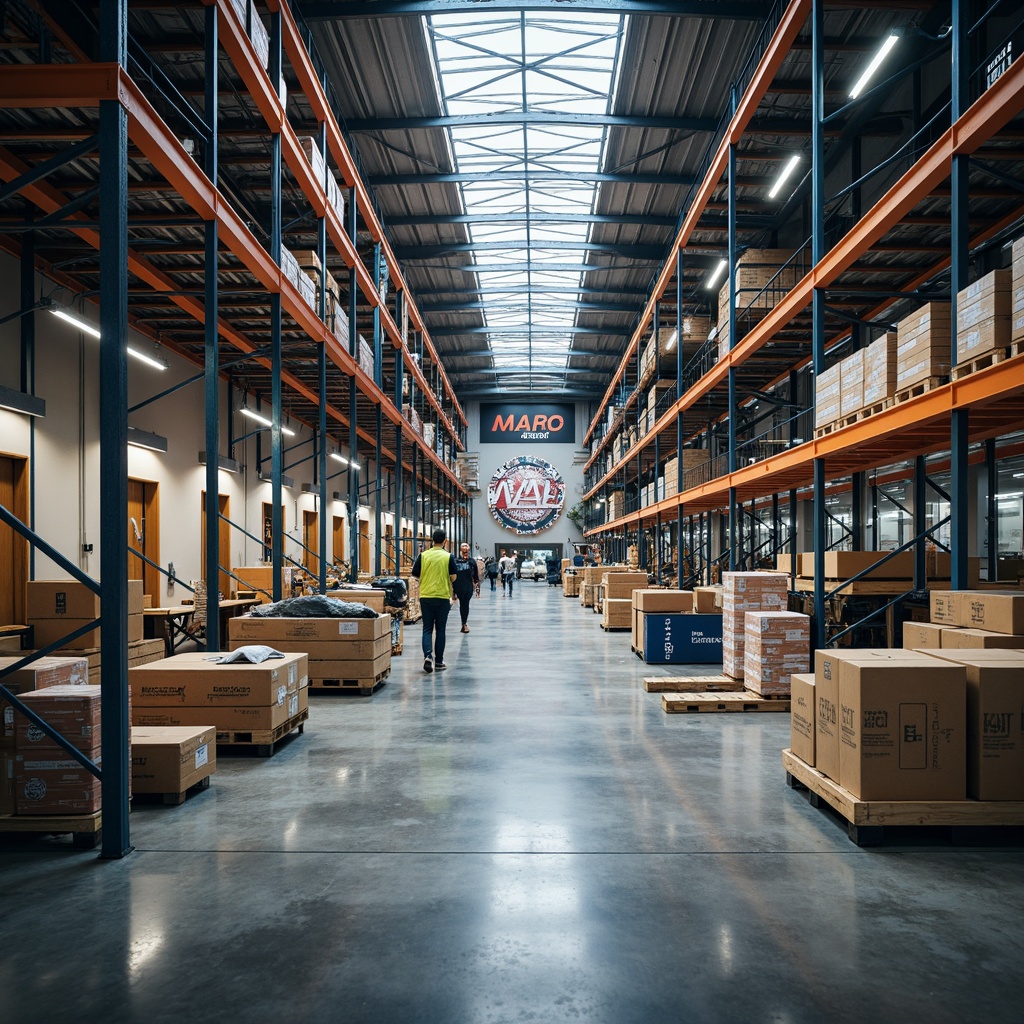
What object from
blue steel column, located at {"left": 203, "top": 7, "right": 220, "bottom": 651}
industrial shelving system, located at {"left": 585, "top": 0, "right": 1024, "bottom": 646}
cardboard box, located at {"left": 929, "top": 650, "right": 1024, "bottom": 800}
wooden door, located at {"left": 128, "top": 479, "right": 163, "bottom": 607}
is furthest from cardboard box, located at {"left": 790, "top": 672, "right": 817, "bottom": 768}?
wooden door, located at {"left": 128, "top": 479, "right": 163, "bottom": 607}

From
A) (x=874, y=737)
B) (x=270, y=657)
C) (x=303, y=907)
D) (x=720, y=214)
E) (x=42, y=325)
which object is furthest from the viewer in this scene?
(x=720, y=214)

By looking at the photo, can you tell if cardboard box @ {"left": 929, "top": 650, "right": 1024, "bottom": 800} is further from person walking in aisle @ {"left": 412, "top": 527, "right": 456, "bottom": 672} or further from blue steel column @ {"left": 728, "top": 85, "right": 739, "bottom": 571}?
blue steel column @ {"left": 728, "top": 85, "right": 739, "bottom": 571}

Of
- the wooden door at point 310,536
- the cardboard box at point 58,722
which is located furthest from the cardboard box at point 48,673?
the wooden door at point 310,536

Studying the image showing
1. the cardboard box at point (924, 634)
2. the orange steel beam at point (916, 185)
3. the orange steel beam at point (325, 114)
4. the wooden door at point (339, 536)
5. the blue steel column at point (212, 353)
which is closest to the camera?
the orange steel beam at point (916, 185)

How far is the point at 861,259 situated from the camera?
11.7 meters

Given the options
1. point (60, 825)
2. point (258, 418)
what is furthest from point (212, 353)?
point (258, 418)

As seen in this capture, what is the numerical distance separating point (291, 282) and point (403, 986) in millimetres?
9151

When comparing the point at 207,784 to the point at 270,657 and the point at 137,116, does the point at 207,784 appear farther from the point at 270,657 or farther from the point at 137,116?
the point at 137,116

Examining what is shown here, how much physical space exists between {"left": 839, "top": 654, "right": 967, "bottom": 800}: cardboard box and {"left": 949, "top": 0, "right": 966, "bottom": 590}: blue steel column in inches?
103

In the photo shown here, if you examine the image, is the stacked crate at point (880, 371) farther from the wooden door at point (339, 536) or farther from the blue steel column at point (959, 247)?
the wooden door at point (339, 536)

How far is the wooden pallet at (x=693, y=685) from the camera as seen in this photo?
900cm

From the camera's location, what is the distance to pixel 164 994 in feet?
9.25

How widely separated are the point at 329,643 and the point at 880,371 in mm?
6659

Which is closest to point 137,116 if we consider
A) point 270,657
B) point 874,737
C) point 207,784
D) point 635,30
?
point 270,657
